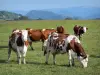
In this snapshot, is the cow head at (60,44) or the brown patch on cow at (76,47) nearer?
the brown patch on cow at (76,47)

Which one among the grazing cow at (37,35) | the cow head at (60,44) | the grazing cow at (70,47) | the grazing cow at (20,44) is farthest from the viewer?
the grazing cow at (37,35)

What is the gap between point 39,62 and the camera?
66.0 feet

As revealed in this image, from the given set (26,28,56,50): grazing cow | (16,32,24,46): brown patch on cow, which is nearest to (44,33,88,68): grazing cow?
(16,32,24,46): brown patch on cow

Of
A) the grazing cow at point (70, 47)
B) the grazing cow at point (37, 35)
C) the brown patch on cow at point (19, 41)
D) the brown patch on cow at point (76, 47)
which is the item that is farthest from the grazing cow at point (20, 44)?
the grazing cow at point (37, 35)

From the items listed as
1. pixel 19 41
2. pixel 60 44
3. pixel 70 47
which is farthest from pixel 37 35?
pixel 70 47

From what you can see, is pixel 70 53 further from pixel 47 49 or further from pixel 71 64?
pixel 47 49

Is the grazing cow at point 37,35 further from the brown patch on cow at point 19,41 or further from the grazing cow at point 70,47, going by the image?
the grazing cow at point 70,47

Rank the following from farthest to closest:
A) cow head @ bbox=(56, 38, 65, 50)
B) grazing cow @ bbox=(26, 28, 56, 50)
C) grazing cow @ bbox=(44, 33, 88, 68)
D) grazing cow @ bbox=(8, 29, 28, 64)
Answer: grazing cow @ bbox=(26, 28, 56, 50) < grazing cow @ bbox=(8, 29, 28, 64) < cow head @ bbox=(56, 38, 65, 50) < grazing cow @ bbox=(44, 33, 88, 68)

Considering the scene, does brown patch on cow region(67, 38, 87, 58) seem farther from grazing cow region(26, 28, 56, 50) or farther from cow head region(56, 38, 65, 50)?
grazing cow region(26, 28, 56, 50)

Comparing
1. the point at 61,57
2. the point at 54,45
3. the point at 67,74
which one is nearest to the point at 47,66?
the point at 54,45

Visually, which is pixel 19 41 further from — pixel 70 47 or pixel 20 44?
pixel 70 47

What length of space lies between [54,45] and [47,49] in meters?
0.77

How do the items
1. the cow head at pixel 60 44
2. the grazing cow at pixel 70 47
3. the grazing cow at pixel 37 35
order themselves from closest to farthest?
the grazing cow at pixel 70 47, the cow head at pixel 60 44, the grazing cow at pixel 37 35

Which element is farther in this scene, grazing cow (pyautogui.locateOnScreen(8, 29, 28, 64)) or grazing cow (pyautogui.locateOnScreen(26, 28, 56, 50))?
grazing cow (pyautogui.locateOnScreen(26, 28, 56, 50))
